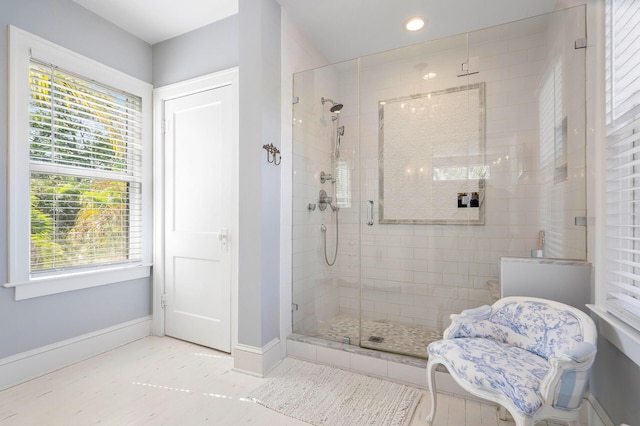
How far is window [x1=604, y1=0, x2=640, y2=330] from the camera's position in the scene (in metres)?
1.24

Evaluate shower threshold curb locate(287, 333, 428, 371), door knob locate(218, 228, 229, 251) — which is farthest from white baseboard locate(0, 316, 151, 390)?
shower threshold curb locate(287, 333, 428, 371)

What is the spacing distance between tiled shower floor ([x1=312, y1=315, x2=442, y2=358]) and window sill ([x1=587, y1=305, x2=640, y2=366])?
1.00 metres

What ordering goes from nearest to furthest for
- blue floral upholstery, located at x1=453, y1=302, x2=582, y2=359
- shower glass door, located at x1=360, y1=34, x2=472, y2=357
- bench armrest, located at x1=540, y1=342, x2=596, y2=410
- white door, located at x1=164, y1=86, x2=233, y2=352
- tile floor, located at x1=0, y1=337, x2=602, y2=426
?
bench armrest, located at x1=540, y1=342, x2=596, y2=410 < blue floral upholstery, located at x1=453, y1=302, x2=582, y2=359 < tile floor, located at x1=0, y1=337, x2=602, y2=426 < shower glass door, located at x1=360, y1=34, x2=472, y2=357 < white door, located at x1=164, y1=86, x2=233, y2=352

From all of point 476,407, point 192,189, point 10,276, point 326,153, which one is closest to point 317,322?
point 476,407

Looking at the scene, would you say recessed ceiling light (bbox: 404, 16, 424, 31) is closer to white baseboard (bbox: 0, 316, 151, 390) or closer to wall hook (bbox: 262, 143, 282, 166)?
wall hook (bbox: 262, 143, 282, 166)

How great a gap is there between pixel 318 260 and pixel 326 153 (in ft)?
3.07

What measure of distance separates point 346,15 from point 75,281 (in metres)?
2.96

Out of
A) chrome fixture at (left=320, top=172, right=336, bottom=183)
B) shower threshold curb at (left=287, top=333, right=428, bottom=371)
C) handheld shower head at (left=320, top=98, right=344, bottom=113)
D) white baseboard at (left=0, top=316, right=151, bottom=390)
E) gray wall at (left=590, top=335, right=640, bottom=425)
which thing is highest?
handheld shower head at (left=320, top=98, right=344, bottom=113)

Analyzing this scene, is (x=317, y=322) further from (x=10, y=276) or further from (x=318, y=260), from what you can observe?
(x=10, y=276)

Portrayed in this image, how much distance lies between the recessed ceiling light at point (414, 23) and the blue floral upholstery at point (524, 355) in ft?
7.17

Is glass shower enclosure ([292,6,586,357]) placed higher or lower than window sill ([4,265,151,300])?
higher

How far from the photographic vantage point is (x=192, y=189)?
8.79 ft

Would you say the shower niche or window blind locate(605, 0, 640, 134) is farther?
the shower niche

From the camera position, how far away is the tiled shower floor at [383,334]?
2193mm
